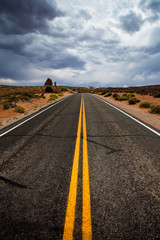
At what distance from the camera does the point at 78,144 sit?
3725mm

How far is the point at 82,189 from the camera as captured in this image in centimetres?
205

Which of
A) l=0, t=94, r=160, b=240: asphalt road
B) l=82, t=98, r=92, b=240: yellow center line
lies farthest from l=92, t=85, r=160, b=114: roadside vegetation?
l=82, t=98, r=92, b=240: yellow center line

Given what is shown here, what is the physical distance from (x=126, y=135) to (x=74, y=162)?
2.55m

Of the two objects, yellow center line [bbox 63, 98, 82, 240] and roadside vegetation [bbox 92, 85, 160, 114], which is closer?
yellow center line [bbox 63, 98, 82, 240]

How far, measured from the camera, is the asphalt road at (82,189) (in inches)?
58.8

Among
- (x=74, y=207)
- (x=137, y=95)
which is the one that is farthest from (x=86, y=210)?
(x=137, y=95)

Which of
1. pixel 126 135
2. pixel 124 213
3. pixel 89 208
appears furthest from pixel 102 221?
pixel 126 135

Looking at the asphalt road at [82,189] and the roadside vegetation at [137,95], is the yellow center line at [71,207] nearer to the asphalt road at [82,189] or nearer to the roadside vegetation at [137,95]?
the asphalt road at [82,189]

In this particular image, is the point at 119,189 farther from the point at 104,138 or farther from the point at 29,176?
the point at 104,138

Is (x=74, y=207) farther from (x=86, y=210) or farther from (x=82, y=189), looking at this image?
(x=82, y=189)

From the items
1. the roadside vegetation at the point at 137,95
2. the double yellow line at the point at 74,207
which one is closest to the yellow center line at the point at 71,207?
the double yellow line at the point at 74,207

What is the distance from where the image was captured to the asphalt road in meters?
1.49

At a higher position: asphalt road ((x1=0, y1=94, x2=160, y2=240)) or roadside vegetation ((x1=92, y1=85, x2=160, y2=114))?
roadside vegetation ((x1=92, y1=85, x2=160, y2=114))

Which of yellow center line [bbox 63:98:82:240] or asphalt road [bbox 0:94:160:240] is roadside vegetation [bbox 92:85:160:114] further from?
yellow center line [bbox 63:98:82:240]
